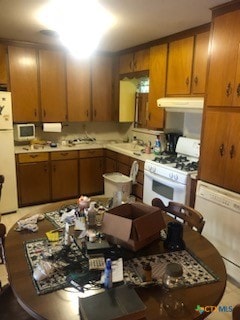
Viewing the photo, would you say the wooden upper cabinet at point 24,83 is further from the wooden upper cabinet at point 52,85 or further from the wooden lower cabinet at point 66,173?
the wooden lower cabinet at point 66,173

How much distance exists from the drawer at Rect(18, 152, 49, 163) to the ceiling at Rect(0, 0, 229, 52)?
1553 millimetres

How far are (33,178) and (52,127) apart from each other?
840mm

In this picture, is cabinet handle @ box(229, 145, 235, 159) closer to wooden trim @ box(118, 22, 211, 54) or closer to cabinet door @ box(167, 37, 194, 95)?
cabinet door @ box(167, 37, 194, 95)

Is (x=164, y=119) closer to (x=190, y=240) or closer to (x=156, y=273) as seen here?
(x=190, y=240)

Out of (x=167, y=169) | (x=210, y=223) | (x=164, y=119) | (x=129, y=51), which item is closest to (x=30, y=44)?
(x=129, y=51)

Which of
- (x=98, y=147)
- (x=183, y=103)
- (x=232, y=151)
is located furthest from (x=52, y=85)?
(x=232, y=151)

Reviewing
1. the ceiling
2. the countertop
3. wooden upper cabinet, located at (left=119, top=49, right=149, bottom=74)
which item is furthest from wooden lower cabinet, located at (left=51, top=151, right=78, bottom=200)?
the ceiling

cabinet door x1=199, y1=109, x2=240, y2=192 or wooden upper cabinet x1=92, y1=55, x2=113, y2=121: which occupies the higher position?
wooden upper cabinet x1=92, y1=55, x2=113, y2=121

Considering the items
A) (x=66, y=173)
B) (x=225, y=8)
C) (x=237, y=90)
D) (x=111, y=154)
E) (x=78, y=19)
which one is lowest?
(x=66, y=173)

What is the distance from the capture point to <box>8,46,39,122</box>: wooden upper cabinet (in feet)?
12.2

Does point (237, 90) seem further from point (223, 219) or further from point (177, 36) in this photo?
point (177, 36)

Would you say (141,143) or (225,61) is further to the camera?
(141,143)

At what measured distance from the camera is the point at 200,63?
2848 millimetres

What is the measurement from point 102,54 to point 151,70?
111 centimetres
